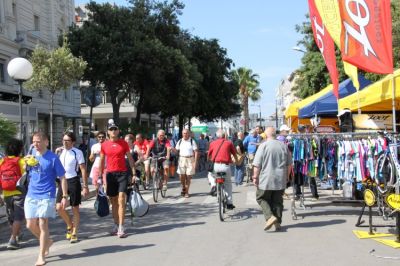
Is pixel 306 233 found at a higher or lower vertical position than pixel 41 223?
lower

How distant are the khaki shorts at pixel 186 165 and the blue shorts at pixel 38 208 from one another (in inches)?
283

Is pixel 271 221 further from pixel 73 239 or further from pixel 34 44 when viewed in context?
pixel 34 44

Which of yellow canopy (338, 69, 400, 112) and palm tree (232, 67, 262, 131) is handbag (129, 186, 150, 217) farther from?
palm tree (232, 67, 262, 131)

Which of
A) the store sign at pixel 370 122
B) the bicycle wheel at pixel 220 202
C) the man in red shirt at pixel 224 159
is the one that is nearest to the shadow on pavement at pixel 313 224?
the bicycle wheel at pixel 220 202

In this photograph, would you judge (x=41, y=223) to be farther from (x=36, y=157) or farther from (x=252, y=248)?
(x=252, y=248)

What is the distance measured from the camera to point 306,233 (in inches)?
331

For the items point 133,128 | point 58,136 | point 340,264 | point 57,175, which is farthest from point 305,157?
point 58,136

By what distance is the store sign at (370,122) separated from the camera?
13.6 m

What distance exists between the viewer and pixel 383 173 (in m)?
8.05

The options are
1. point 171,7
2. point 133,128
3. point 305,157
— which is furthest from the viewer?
point 171,7

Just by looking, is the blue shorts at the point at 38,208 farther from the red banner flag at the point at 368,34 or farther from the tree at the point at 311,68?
the tree at the point at 311,68

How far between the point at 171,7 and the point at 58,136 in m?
11.8

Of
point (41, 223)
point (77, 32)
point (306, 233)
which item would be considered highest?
point (77, 32)

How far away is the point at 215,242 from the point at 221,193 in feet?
6.91
